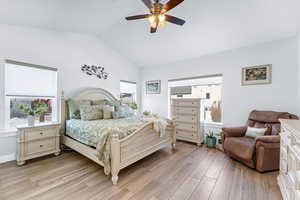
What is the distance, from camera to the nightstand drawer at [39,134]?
2430 mm

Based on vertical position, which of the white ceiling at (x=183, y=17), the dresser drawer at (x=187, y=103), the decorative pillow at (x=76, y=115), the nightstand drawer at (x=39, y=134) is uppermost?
the white ceiling at (x=183, y=17)

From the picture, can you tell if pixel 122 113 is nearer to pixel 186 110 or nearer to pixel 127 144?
pixel 127 144

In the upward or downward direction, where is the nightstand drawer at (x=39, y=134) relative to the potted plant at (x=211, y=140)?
upward

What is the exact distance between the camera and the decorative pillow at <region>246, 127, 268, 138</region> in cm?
262

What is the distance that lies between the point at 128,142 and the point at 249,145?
215 centimetres

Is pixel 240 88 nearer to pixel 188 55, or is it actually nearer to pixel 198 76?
pixel 198 76

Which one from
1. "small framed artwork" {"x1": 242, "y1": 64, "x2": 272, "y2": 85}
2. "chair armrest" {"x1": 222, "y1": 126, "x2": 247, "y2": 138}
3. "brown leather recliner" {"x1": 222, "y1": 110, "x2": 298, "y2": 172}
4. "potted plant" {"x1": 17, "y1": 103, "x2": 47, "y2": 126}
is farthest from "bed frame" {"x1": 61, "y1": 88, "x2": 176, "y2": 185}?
"small framed artwork" {"x1": 242, "y1": 64, "x2": 272, "y2": 85}

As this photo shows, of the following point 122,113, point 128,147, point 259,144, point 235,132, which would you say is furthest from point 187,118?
point 128,147

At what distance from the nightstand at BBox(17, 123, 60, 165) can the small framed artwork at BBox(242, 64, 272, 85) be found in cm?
457

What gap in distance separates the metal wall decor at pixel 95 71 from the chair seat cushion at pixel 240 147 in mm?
3797

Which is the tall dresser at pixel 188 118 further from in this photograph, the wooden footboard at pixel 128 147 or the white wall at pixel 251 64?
the wooden footboard at pixel 128 147

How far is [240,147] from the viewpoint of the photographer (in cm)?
244

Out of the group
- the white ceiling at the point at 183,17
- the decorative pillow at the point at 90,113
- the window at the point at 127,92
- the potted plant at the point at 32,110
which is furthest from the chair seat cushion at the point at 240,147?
the potted plant at the point at 32,110

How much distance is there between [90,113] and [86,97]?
0.78m
